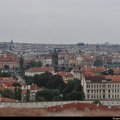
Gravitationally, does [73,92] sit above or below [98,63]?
above

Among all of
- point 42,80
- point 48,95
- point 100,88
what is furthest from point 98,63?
point 48,95

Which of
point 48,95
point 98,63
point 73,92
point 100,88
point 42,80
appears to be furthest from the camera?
point 98,63

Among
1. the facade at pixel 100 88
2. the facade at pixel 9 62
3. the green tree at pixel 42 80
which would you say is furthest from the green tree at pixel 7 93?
the facade at pixel 9 62

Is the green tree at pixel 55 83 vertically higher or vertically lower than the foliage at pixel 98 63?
higher

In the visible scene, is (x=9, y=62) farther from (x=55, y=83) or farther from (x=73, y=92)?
(x=73, y=92)

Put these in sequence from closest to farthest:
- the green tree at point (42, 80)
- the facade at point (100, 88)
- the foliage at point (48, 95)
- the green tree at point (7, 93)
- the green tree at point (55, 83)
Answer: the foliage at point (48, 95)
the green tree at point (7, 93)
the green tree at point (55, 83)
the facade at point (100, 88)
the green tree at point (42, 80)

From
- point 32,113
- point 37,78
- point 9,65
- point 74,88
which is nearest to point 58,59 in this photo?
point 9,65

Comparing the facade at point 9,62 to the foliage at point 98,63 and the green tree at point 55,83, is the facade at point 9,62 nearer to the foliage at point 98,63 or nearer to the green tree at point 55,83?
the foliage at point 98,63

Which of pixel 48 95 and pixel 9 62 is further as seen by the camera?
pixel 9 62

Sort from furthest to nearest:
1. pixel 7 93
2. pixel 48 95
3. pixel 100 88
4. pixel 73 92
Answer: pixel 100 88 → pixel 73 92 → pixel 7 93 → pixel 48 95

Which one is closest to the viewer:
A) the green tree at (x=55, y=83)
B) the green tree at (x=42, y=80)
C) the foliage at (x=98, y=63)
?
the green tree at (x=55, y=83)

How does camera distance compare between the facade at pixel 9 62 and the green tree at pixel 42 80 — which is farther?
the facade at pixel 9 62
